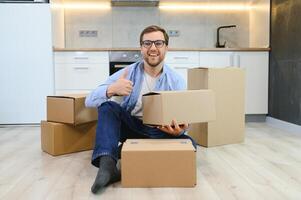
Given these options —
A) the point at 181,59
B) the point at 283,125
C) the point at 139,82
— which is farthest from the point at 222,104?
the point at 181,59

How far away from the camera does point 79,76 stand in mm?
3822

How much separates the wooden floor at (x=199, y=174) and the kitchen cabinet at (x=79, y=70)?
112 centimetres

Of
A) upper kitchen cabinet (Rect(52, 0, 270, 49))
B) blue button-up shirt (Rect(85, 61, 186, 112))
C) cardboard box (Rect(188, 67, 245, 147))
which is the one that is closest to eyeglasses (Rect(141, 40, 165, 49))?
blue button-up shirt (Rect(85, 61, 186, 112))

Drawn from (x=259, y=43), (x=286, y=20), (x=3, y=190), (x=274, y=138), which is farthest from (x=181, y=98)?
(x=259, y=43)

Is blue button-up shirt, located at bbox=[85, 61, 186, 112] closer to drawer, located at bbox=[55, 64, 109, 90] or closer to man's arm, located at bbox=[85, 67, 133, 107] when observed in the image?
man's arm, located at bbox=[85, 67, 133, 107]

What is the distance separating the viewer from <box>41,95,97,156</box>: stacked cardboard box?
230 centimetres

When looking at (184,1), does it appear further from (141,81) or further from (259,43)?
(141,81)

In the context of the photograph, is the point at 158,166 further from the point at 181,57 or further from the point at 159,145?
the point at 181,57

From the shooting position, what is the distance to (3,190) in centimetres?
160

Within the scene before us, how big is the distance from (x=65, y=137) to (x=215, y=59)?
2.11m

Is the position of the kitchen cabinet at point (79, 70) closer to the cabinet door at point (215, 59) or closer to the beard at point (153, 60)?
the cabinet door at point (215, 59)

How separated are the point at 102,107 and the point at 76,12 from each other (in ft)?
9.46

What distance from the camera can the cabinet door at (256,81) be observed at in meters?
3.92

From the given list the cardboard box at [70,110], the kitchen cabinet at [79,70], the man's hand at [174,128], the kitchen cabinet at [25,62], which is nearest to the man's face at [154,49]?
the man's hand at [174,128]
